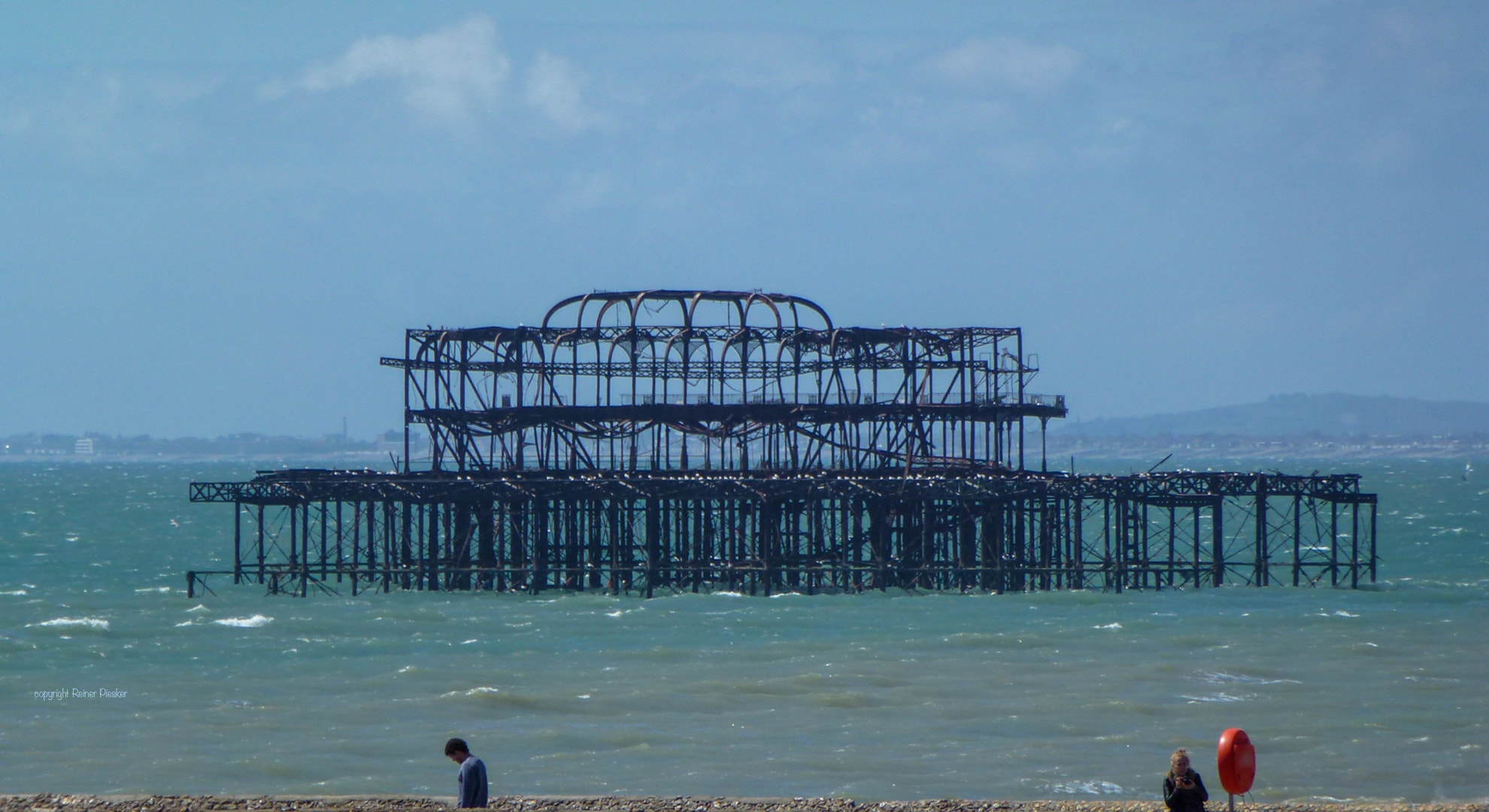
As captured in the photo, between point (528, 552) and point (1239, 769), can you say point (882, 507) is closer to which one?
point (528, 552)

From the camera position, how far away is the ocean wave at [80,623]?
49062mm

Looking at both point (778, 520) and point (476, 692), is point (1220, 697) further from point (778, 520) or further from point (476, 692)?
point (778, 520)

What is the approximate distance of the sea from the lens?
28.6m

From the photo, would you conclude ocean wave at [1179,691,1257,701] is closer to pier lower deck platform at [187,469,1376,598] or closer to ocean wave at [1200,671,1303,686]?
ocean wave at [1200,671,1303,686]

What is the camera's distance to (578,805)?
22.7 m

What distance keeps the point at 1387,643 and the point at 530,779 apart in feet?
77.7

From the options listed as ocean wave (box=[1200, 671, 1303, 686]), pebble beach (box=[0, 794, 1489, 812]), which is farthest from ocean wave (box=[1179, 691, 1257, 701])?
pebble beach (box=[0, 794, 1489, 812])

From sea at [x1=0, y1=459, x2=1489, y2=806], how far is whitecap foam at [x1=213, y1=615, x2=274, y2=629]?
0.16m

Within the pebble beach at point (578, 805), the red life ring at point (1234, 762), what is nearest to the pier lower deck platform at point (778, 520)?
the pebble beach at point (578, 805)

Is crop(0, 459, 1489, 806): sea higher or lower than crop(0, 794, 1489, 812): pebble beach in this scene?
lower

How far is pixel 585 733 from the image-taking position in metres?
32.2

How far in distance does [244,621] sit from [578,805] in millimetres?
28681

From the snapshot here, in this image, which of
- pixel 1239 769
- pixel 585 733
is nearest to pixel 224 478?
pixel 585 733

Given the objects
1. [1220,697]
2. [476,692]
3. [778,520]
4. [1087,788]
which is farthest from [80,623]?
[1087,788]
